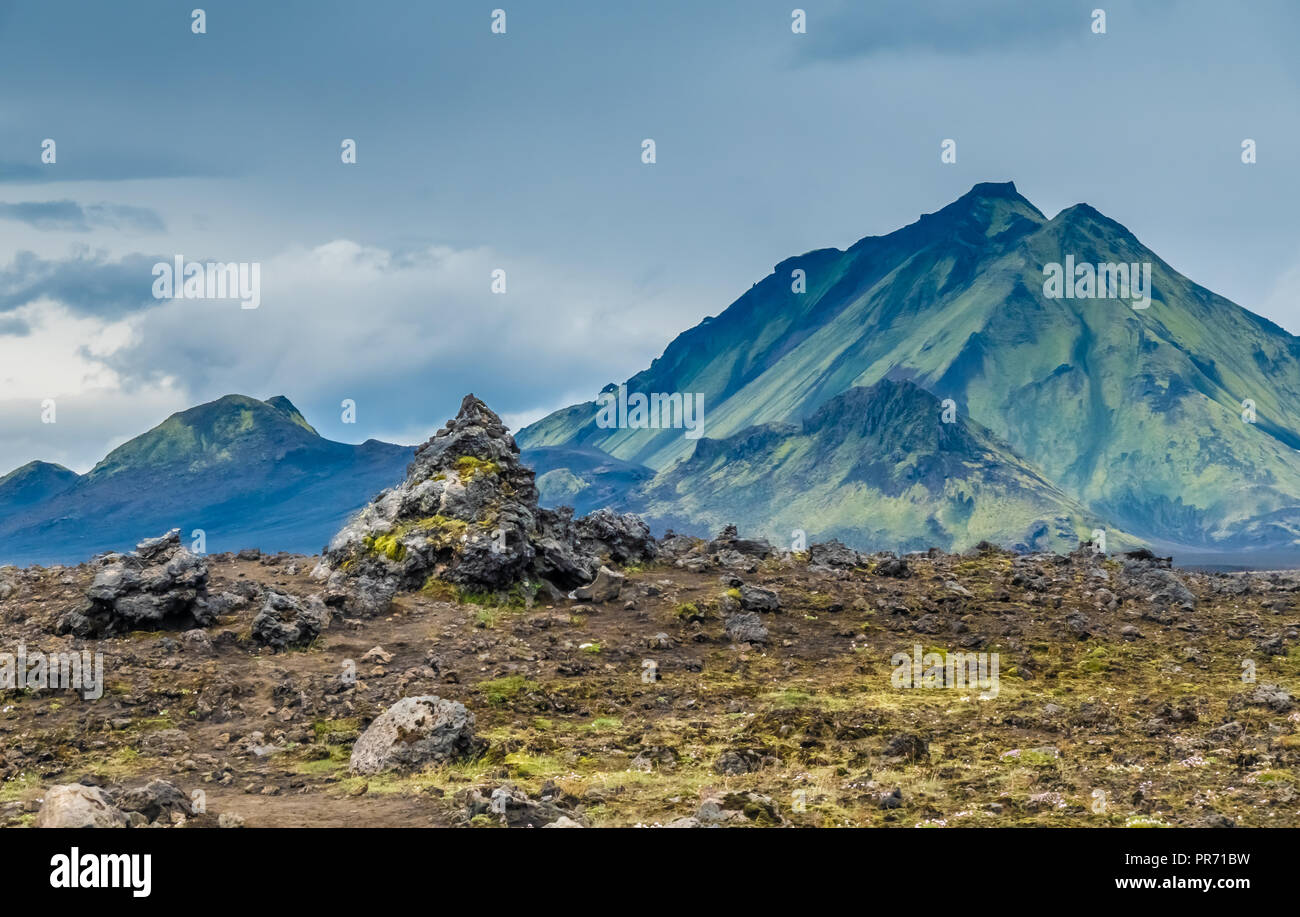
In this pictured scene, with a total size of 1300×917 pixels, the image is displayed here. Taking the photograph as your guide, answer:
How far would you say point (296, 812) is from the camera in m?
25.5

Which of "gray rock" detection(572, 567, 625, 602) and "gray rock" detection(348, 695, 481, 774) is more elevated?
"gray rock" detection(572, 567, 625, 602)

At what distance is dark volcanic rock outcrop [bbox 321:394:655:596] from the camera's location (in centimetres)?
5275

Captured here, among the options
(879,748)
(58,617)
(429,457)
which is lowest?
(879,748)

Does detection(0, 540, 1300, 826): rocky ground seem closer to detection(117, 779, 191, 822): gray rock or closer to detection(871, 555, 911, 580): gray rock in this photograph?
detection(117, 779, 191, 822): gray rock

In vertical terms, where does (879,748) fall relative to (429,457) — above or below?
below

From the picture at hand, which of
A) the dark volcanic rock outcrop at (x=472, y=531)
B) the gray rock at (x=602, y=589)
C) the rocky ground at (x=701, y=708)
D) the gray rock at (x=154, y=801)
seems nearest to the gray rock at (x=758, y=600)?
the rocky ground at (x=701, y=708)

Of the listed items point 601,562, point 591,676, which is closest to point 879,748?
point 591,676

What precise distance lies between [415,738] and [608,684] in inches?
459

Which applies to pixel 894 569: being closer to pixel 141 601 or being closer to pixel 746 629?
pixel 746 629

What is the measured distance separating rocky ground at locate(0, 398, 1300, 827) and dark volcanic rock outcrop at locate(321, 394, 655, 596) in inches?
6.2

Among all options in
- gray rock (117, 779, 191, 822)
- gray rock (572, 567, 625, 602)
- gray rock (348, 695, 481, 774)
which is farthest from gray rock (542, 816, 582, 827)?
gray rock (572, 567, 625, 602)
